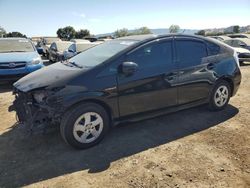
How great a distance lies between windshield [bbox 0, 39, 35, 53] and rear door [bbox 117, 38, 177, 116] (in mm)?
6319

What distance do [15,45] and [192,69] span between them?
7.21 m

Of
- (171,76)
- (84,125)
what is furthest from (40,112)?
(171,76)

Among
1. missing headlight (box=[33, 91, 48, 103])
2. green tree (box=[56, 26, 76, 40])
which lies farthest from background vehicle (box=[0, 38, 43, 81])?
green tree (box=[56, 26, 76, 40])

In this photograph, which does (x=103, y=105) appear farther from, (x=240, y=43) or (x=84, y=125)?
(x=240, y=43)

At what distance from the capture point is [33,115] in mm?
4055

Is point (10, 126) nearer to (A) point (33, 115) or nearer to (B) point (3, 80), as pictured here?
(A) point (33, 115)

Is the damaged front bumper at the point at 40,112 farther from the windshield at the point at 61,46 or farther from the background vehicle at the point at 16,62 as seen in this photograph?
the windshield at the point at 61,46

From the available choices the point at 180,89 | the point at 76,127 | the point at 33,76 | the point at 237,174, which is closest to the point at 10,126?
the point at 33,76

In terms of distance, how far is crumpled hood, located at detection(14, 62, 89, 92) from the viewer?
3.95m

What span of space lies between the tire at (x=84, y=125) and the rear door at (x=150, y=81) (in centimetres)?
40

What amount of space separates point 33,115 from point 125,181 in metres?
1.79

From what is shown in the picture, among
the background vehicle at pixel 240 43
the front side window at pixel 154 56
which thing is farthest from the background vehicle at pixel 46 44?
the front side window at pixel 154 56

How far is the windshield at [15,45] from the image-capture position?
9.41 metres

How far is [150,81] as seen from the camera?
14.7 ft
